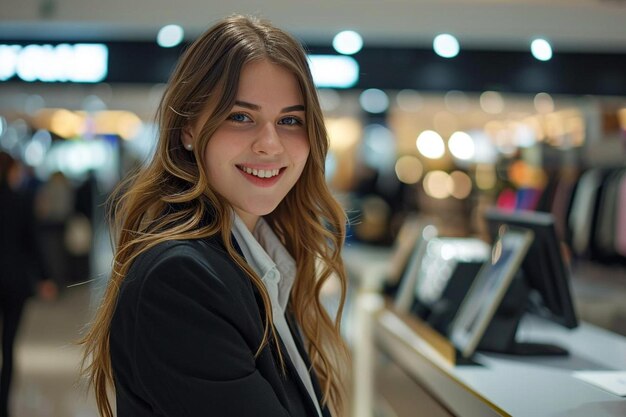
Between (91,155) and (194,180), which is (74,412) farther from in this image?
(91,155)

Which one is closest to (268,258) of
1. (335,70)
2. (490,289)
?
(490,289)

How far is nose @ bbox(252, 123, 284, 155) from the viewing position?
1.54m

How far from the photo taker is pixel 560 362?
8.10ft

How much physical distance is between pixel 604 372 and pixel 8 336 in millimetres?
3795

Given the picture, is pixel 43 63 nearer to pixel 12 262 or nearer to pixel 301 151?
pixel 12 262

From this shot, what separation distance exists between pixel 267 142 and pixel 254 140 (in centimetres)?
3

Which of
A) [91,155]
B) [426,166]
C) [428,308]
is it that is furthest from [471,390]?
[91,155]

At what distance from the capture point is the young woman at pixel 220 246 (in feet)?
4.15

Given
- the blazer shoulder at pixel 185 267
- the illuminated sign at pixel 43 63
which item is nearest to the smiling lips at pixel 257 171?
the blazer shoulder at pixel 185 267

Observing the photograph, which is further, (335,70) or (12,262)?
(335,70)

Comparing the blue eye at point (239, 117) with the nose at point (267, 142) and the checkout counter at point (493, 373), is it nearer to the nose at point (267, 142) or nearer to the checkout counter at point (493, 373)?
the nose at point (267, 142)

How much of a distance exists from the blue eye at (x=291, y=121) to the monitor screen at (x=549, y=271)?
1346 mm

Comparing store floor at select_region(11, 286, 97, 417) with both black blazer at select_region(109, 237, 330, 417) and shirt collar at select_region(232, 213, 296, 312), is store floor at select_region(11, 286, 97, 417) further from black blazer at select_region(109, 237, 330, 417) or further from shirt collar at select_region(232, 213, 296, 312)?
black blazer at select_region(109, 237, 330, 417)

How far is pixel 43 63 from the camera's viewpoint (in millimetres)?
4945
